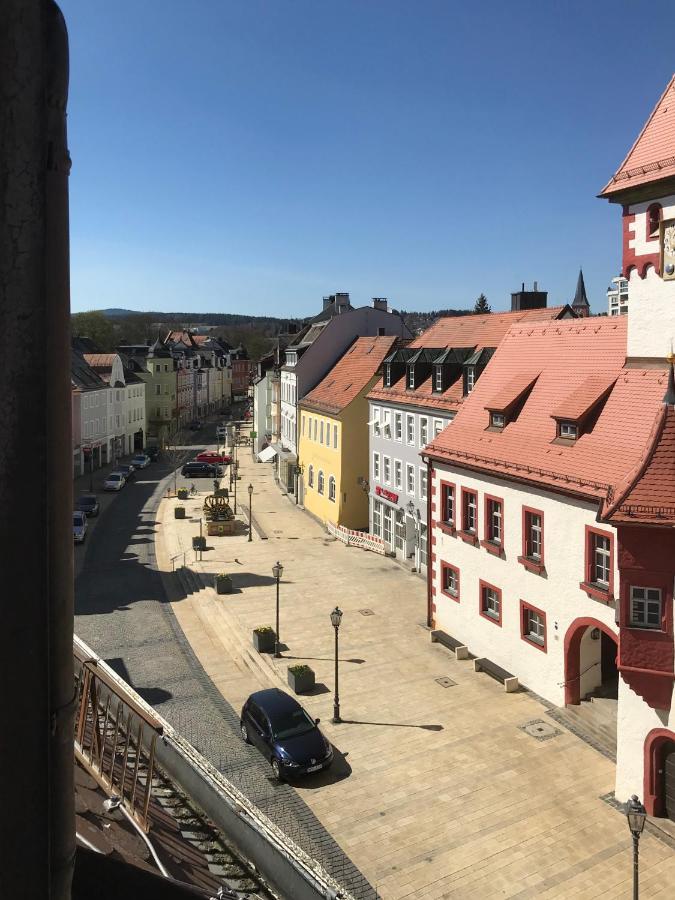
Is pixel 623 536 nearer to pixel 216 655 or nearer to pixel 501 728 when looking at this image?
pixel 501 728

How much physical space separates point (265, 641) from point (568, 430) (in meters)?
11.6

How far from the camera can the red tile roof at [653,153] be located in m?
16.6

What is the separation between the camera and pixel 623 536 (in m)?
14.8

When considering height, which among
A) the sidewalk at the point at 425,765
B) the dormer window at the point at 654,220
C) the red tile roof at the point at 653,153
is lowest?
the sidewalk at the point at 425,765

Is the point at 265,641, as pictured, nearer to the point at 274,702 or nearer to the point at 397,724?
the point at 274,702

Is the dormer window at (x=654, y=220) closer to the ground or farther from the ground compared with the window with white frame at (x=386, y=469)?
farther from the ground

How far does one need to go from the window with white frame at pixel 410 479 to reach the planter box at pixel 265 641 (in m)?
12.0

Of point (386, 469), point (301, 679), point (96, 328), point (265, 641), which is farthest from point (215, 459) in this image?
point (301, 679)

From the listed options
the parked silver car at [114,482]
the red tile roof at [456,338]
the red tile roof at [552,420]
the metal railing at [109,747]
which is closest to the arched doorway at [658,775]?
the red tile roof at [552,420]

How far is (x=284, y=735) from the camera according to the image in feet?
56.2

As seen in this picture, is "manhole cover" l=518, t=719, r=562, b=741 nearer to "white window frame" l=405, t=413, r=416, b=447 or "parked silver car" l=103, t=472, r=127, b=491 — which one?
"white window frame" l=405, t=413, r=416, b=447

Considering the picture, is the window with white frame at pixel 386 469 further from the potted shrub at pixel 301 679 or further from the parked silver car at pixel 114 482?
the parked silver car at pixel 114 482

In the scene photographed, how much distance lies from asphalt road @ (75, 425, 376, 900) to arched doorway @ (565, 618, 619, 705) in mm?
7806

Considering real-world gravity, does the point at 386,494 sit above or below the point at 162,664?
above
